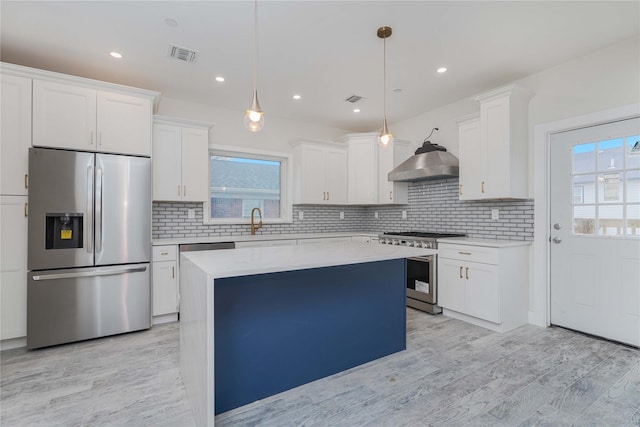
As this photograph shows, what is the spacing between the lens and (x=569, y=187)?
121 inches

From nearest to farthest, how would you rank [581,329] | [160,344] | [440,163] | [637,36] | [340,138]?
[637,36] < [160,344] < [581,329] < [440,163] < [340,138]

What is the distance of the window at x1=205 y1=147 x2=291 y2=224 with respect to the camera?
4281mm

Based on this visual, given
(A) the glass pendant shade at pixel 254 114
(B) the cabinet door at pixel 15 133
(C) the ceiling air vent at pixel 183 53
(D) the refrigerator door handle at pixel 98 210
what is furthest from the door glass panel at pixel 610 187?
(B) the cabinet door at pixel 15 133

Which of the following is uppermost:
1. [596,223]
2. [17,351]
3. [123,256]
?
[596,223]

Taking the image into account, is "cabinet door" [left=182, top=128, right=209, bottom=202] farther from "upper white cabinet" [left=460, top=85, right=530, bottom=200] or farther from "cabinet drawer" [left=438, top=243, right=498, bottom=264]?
"upper white cabinet" [left=460, top=85, right=530, bottom=200]

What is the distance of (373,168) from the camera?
475 cm

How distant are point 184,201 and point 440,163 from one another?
329 cm

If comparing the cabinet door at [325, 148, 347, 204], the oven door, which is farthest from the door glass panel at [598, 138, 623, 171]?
the cabinet door at [325, 148, 347, 204]

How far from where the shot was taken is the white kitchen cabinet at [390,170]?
4645mm

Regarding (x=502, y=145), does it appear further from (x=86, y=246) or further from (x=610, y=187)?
(x=86, y=246)

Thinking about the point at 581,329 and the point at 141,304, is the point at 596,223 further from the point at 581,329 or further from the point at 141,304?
the point at 141,304

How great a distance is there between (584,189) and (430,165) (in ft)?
5.06

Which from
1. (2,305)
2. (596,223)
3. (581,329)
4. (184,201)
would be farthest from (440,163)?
(2,305)

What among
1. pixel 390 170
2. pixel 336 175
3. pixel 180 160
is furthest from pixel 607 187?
pixel 180 160
